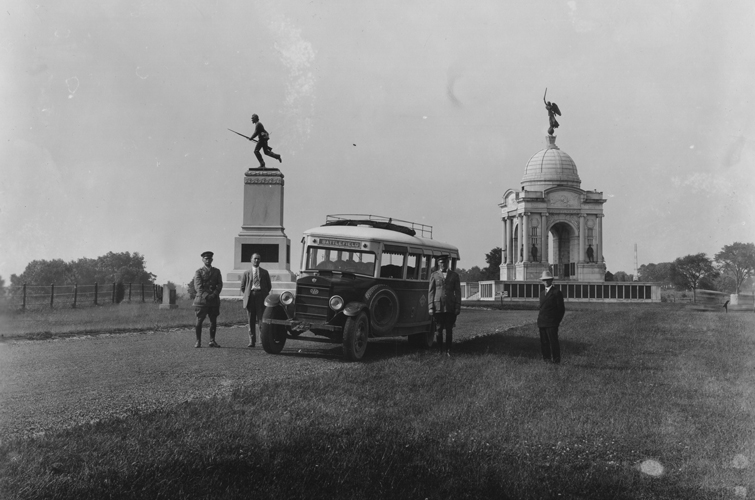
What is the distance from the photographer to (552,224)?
67562mm

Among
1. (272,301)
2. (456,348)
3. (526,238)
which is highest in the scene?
(526,238)

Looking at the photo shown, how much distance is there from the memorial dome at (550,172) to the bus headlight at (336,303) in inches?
2297

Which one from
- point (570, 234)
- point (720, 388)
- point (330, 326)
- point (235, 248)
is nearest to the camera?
point (720, 388)

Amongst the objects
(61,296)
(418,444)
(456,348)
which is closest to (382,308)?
(456,348)

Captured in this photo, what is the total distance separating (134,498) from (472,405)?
180 inches

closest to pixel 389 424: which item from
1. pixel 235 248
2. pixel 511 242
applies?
pixel 235 248

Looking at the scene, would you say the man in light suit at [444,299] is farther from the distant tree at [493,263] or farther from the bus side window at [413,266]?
the distant tree at [493,263]

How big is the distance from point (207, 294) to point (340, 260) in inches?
114

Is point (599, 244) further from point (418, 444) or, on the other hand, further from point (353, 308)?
point (418, 444)

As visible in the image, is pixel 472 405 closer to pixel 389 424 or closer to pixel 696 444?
pixel 389 424

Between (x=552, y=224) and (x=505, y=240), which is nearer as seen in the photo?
(x=552, y=224)

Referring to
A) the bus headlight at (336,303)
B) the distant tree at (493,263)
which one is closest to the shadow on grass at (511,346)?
the bus headlight at (336,303)

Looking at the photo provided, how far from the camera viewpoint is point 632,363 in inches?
528

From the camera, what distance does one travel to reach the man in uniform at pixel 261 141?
31.9 m
